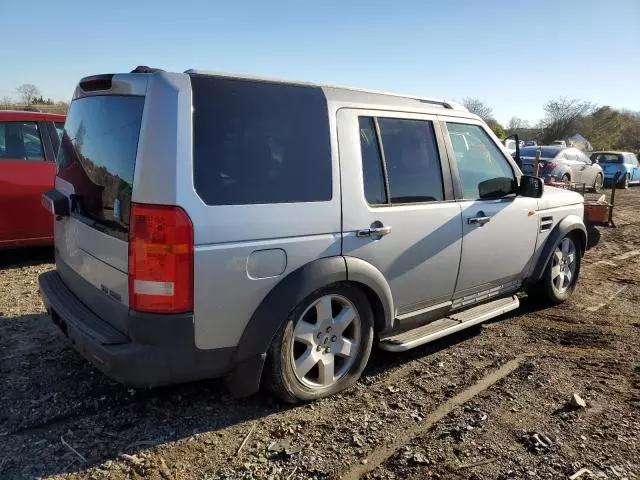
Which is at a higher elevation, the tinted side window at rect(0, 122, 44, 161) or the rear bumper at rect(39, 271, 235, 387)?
the tinted side window at rect(0, 122, 44, 161)

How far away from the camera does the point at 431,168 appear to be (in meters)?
3.58

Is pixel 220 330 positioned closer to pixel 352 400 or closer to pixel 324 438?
pixel 324 438

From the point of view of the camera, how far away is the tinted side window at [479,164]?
381 cm

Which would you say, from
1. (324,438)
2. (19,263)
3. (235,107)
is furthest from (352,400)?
(19,263)

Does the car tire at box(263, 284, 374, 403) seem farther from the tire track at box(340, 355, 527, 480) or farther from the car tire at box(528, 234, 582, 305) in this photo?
the car tire at box(528, 234, 582, 305)

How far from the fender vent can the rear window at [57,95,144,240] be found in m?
3.56

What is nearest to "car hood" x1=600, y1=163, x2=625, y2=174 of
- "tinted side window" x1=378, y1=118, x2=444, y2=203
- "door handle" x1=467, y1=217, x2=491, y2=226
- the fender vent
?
the fender vent

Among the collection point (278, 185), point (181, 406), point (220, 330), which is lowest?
point (181, 406)

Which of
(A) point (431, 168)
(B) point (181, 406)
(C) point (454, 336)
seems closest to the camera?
(B) point (181, 406)

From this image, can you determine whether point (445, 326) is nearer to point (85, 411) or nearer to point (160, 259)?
point (160, 259)

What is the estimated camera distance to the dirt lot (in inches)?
99.0

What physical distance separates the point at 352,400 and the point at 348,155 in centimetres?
153

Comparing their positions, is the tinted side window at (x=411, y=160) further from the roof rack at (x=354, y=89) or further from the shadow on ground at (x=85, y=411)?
the shadow on ground at (x=85, y=411)

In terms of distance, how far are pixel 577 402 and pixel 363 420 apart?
138 centimetres
